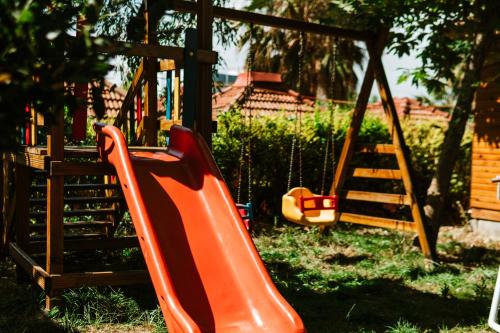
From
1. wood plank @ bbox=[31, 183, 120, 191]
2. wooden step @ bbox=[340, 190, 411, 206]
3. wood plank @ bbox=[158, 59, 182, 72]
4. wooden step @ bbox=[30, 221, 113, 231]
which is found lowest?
wooden step @ bbox=[30, 221, 113, 231]

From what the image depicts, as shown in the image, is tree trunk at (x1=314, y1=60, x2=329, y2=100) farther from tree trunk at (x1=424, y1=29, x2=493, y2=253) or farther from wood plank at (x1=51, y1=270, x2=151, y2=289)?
wood plank at (x1=51, y1=270, x2=151, y2=289)

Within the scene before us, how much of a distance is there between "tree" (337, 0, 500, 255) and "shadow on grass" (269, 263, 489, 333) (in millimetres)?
1679

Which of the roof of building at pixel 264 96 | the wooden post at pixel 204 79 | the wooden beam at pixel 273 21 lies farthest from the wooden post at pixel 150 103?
the roof of building at pixel 264 96

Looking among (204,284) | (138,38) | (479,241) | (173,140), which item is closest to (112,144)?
(173,140)

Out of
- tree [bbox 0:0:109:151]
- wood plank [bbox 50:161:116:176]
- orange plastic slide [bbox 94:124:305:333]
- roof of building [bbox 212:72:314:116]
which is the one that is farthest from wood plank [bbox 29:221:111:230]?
roof of building [bbox 212:72:314:116]

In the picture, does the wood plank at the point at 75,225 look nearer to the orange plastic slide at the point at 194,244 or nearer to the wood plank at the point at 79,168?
the wood plank at the point at 79,168

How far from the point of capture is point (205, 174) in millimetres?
4473

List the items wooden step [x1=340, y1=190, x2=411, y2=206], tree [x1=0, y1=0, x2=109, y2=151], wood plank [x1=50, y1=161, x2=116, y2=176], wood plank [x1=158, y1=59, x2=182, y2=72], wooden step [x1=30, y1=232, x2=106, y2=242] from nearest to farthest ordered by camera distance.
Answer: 1. tree [x1=0, y1=0, x2=109, y2=151]
2. wood plank [x1=50, y1=161, x2=116, y2=176]
3. wood plank [x1=158, y1=59, x2=182, y2=72]
4. wooden step [x1=30, y1=232, x2=106, y2=242]
5. wooden step [x1=340, y1=190, x2=411, y2=206]

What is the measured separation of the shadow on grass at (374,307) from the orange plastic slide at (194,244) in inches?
40.9

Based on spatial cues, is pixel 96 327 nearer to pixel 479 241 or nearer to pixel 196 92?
pixel 196 92

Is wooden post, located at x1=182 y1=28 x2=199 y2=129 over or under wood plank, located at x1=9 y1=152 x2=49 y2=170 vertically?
over

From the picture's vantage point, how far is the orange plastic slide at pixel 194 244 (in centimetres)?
348

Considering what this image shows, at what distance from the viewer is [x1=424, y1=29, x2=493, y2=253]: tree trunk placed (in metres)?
7.27

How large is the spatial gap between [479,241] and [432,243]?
2.39m
